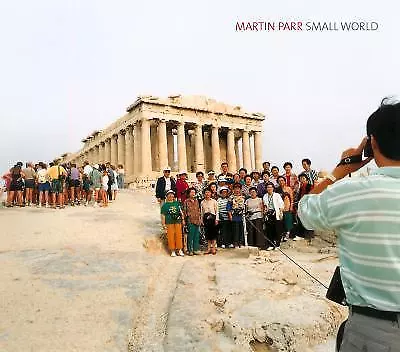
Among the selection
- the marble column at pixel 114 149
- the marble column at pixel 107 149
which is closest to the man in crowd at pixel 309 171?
the marble column at pixel 114 149

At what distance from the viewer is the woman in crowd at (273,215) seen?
33.7ft

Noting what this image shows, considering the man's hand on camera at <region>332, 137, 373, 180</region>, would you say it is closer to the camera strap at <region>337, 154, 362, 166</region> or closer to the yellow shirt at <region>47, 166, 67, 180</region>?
the camera strap at <region>337, 154, 362, 166</region>

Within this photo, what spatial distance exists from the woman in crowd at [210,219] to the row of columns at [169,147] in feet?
78.0

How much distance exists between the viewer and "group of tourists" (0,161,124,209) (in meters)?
15.6

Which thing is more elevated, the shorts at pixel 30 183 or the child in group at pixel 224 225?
the shorts at pixel 30 183

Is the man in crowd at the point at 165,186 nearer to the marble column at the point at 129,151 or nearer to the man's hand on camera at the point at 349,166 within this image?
the man's hand on camera at the point at 349,166

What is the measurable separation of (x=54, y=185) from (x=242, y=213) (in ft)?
28.1

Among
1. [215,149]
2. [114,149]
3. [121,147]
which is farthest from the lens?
[114,149]

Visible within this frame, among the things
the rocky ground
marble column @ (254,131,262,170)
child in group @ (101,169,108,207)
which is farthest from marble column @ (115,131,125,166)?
the rocky ground

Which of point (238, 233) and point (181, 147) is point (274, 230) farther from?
point (181, 147)

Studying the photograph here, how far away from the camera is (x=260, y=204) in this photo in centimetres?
1039

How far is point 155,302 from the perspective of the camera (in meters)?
5.76

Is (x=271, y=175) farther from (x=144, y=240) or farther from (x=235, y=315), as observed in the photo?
(x=235, y=315)

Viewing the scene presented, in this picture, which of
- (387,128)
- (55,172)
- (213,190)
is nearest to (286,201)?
(213,190)
